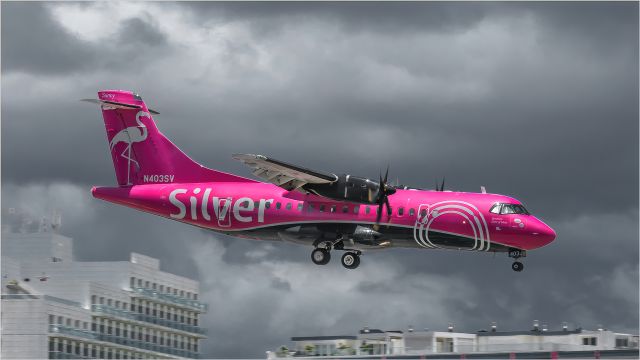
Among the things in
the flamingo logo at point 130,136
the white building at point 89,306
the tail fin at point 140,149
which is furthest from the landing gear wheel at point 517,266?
the white building at point 89,306

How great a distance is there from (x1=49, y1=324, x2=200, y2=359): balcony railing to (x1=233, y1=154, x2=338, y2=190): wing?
36.3 m

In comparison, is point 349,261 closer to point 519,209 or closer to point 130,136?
point 519,209

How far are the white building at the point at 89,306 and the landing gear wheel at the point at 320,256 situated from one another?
34.2m

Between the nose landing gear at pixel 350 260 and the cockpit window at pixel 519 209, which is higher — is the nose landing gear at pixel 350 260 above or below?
below

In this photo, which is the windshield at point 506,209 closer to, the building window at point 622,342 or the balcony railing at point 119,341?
the building window at point 622,342

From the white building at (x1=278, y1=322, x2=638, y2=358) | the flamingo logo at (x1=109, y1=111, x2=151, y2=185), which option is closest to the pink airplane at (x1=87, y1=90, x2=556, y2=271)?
the flamingo logo at (x1=109, y1=111, x2=151, y2=185)

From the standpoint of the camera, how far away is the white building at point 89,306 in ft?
292

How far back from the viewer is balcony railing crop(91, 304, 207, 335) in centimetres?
9844

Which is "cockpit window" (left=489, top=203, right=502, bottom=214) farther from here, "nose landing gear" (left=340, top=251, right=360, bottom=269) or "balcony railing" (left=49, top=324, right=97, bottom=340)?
"balcony railing" (left=49, top=324, right=97, bottom=340)

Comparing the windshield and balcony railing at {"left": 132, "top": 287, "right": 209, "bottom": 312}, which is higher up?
balcony railing at {"left": 132, "top": 287, "right": 209, "bottom": 312}

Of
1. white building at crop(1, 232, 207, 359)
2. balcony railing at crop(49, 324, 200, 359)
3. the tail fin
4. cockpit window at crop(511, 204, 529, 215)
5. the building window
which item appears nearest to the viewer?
cockpit window at crop(511, 204, 529, 215)

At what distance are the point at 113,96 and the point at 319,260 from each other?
43.1ft

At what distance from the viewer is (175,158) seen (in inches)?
2466

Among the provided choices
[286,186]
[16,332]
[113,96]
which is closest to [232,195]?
[286,186]
